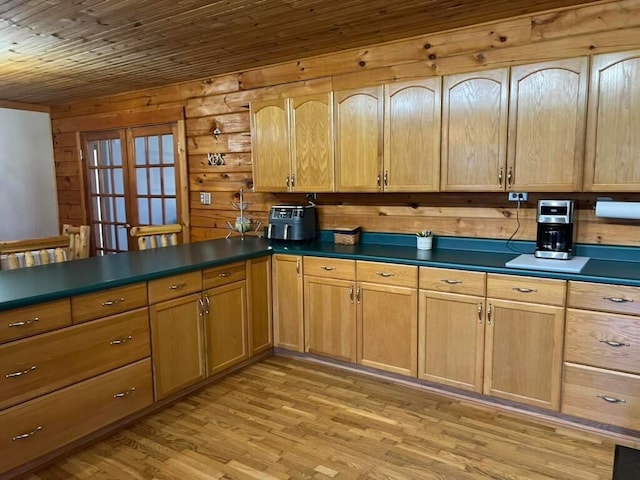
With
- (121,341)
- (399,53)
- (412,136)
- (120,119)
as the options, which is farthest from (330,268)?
(120,119)

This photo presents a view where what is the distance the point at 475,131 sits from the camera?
285 centimetres

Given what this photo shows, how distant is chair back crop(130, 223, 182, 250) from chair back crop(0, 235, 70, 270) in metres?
0.51

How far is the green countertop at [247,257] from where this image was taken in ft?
7.54

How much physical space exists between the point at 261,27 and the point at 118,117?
271 cm

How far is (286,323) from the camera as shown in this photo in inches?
140

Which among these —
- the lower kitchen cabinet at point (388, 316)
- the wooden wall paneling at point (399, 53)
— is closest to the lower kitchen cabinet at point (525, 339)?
the lower kitchen cabinet at point (388, 316)

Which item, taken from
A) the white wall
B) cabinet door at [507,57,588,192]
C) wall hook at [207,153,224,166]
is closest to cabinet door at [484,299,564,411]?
cabinet door at [507,57,588,192]

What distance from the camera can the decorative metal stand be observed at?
4094 millimetres

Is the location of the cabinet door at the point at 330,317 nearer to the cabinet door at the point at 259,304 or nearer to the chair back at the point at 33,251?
the cabinet door at the point at 259,304

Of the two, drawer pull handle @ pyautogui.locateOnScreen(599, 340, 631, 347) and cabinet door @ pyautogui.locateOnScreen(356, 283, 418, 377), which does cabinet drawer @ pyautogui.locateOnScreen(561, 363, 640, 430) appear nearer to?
drawer pull handle @ pyautogui.locateOnScreen(599, 340, 631, 347)

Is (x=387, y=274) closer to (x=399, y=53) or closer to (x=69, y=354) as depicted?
(x=399, y=53)

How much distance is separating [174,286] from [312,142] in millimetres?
1479

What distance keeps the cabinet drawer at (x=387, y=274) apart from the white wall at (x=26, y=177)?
4.42 meters

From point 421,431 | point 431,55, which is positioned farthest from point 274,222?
point 421,431
